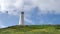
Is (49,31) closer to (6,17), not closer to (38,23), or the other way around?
(38,23)

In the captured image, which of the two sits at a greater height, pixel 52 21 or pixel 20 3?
pixel 20 3

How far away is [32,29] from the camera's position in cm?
229

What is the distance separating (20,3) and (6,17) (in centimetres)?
32

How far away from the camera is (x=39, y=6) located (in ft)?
7.54

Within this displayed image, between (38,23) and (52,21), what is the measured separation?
0.22m

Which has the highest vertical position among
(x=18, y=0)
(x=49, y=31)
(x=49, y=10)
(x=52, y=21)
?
(x=18, y=0)

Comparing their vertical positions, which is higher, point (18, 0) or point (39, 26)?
point (18, 0)

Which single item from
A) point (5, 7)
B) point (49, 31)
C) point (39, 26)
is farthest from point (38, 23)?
point (5, 7)

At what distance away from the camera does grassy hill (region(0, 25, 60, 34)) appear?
7.36ft

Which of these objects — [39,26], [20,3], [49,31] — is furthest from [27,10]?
[49,31]

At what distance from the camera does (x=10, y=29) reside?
2273 mm

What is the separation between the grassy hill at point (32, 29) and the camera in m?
2.24

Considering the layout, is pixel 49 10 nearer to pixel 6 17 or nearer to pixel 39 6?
pixel 39 6

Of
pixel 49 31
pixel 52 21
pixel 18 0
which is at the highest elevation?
pixel 18 0
